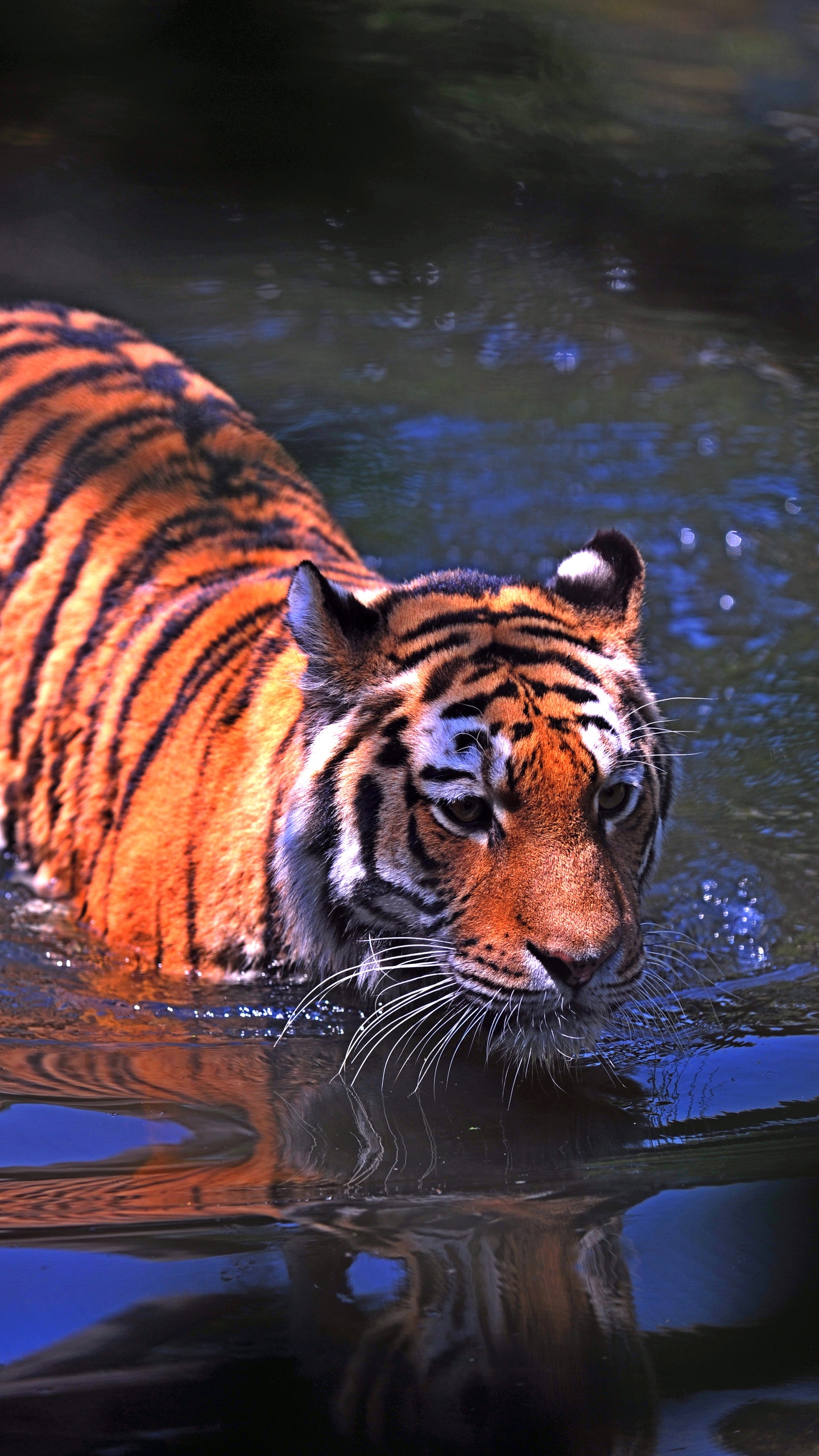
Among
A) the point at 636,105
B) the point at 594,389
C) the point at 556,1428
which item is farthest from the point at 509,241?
the point at 556,1428

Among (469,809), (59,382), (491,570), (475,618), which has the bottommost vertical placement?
(491,570)

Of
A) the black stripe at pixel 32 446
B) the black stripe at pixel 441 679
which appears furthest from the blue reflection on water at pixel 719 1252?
the black stripe at pixel 32 446

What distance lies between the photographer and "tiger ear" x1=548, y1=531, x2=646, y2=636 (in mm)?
1526

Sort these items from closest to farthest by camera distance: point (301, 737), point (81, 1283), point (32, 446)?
point (81, 1283) < point (301, 737) < point (32, 446)

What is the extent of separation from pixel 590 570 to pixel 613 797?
326 mm

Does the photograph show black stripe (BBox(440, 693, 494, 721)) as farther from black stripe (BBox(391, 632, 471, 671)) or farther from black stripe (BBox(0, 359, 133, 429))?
black stripe (BBox(0, 359, 133, 429))

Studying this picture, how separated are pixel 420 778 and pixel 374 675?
147 millimetres

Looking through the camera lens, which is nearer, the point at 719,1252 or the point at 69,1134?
the point at 719,1252

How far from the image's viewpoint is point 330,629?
1396mm

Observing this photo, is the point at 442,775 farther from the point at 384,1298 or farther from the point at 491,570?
the point at 491,570

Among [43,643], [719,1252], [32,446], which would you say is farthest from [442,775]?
[32,446]

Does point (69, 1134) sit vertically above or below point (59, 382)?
below

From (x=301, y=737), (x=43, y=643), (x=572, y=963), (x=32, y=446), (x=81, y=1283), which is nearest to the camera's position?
(x=81, y=1283)

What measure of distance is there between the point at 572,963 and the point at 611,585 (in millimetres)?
528
